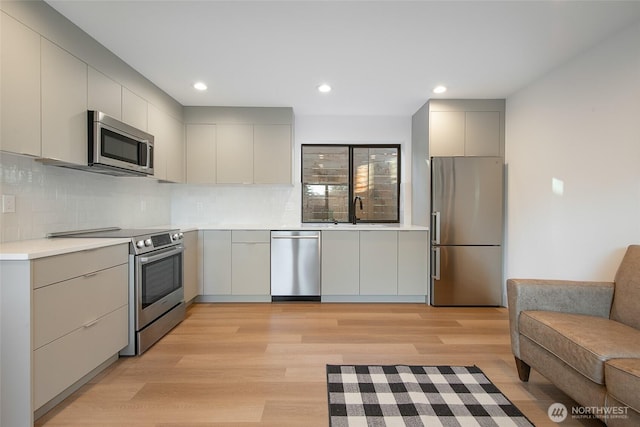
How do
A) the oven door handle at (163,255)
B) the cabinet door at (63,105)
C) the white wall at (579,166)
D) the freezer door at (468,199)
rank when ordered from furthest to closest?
the freezer door at (468,199) < the oven door handle at (163,255) < the white wall at (579,166) < the cabinet door at (63,105)

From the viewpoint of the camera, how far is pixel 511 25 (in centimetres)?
227

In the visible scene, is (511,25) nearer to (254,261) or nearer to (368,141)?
(368,141)

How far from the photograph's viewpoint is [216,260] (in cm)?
385

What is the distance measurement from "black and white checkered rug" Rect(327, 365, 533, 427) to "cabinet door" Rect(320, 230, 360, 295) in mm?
1602

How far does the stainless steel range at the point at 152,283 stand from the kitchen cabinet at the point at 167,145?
0.82 metres

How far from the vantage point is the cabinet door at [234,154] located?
13.5 ft

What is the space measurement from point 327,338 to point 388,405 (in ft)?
3.39

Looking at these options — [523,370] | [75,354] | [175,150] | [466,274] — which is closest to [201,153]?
[175,150]

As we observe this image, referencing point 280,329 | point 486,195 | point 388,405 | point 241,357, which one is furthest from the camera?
point 486,195

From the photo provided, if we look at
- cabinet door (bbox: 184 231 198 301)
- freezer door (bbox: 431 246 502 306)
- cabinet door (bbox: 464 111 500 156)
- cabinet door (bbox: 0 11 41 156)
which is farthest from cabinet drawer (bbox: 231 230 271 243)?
cabinet door (bbox: 464 111 500 156)

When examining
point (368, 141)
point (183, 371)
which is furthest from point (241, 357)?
point (368, 141)

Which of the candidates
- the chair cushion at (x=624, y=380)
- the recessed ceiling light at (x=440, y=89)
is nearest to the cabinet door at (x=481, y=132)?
the recessed ceiling light at (x=440, y=89)

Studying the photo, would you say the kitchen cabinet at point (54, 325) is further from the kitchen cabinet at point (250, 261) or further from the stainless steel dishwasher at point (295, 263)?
the stainless steel dishwasher at point (295, 263)

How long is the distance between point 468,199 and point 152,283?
129 inches
